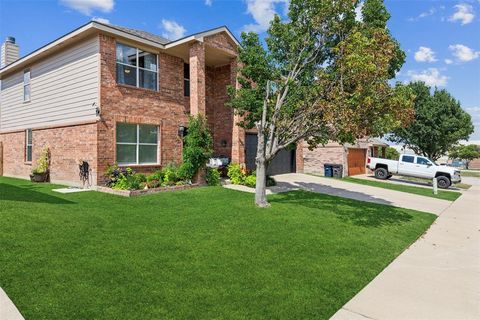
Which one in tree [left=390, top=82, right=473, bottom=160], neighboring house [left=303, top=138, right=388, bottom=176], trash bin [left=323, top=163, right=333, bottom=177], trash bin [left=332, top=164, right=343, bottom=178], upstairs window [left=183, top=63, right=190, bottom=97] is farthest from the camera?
tree [left=390, top=82, right=473, bottom=160]

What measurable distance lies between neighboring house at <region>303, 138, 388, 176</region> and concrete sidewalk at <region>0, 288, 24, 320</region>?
2151cm

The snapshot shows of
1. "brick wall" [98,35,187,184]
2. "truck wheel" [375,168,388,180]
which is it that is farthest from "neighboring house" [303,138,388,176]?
"brick wall" [98,35,187,184]

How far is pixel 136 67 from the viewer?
13.3m

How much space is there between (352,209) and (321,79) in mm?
4717

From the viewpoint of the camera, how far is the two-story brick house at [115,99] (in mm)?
12078

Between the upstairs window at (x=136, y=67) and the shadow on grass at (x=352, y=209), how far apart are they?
26.4 feet

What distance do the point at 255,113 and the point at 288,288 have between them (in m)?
9.00

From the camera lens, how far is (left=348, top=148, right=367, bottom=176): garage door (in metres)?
25.1

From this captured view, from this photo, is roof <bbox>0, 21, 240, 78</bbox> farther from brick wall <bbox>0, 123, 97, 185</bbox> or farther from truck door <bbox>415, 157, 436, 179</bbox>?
truck door <bbox>415, 157, 436, 179</bbox>

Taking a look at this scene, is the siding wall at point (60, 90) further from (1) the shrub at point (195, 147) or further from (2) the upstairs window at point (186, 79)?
(2) the upstairs window at point (186, 79)

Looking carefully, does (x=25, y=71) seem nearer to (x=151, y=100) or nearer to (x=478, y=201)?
(x=151, y=100)

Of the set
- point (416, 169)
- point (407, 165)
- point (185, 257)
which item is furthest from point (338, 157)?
point (185, 257)

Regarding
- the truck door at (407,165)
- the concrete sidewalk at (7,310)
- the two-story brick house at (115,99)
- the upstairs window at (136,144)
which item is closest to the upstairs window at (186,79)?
the two-story brick house at (115,99)

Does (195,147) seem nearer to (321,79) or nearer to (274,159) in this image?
(321,79)
